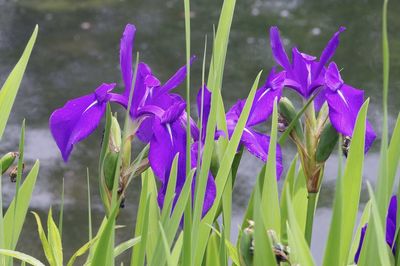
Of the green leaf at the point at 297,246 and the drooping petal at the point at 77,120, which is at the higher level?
the drooping petal at the point at 77,120

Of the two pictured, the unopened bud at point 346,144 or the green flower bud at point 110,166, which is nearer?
the green flower bud at point 110,166

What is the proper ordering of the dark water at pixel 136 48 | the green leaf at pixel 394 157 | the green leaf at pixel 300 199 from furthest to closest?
the dark water at pixel 136 48 < the green leaf at pixel 300 199 < the green leaf at pixel 394 157

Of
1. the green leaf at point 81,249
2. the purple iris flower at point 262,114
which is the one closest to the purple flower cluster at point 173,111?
the purple iris flower at point 262,114

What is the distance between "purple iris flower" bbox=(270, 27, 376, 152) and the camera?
0.83 metres

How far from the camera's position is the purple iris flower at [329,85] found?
83cm

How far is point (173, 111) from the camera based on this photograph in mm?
808

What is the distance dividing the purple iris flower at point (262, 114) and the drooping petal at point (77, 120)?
0.15 metres

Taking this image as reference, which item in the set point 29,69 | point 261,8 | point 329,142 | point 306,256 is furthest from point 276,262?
point 261,8

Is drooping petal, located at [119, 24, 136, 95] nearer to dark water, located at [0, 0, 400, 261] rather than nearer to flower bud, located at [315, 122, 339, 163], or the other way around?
flower bud, located at [315, 122, 339, 163]

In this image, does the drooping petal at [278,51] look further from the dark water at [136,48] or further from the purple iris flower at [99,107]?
the dark water at [136,48]

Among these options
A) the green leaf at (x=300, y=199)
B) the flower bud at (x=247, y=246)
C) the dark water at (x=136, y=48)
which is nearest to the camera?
the flower bud at (x=247, y=246)

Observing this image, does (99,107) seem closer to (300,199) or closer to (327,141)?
(327,141)

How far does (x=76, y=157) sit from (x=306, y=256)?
1929mm

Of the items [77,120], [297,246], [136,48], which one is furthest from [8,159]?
[136,48]
